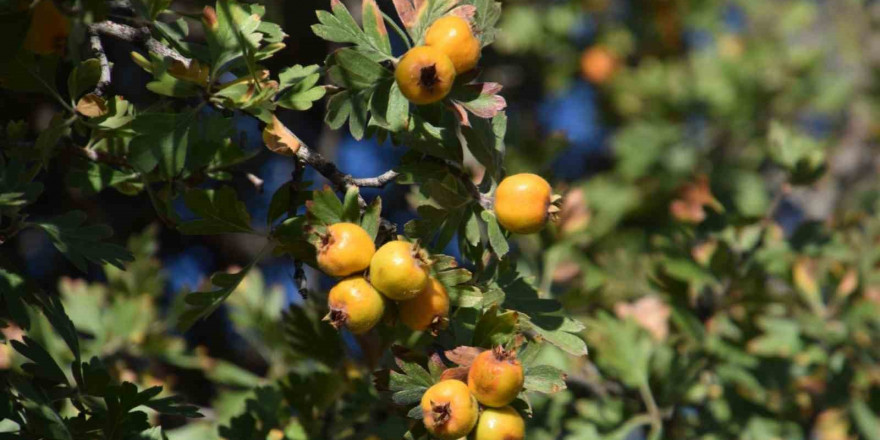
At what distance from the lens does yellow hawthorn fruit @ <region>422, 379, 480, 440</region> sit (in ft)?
3.67

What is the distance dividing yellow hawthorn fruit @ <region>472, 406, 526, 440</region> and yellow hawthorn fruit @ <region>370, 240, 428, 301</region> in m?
0.20

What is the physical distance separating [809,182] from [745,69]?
209 centimetres

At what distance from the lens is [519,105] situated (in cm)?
423

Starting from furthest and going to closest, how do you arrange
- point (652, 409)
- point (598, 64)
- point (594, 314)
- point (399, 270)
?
point (598, 64) < point (594, 314) < point (652, 409) < point (399, 270)

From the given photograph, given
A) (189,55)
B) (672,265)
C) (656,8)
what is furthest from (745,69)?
(189,55)

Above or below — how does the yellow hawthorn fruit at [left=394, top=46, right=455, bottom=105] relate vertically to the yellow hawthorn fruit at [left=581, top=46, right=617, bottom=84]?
above

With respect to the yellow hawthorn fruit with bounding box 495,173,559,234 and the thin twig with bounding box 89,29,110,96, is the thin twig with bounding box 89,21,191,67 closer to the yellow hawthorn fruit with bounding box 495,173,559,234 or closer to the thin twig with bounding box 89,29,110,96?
the thin twig with bounding box 89,29,110,96

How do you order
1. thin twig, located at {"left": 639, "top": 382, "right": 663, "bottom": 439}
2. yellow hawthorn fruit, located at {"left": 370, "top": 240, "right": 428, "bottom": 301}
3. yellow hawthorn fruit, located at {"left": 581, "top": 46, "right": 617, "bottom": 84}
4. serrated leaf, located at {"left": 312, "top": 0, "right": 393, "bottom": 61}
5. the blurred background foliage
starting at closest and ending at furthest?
1. yellow hawthorn fruit, located at {"left": 370, "top": 240, "right": 428, "bottom": 301}
2. serrated leaf, located at {"left": 312, "top": 0, "right": 393, "bottom": 61}
3. the blurred background foliage
4. thin twig, located at {"left": 639, "top": 382, "right": 663, "bottom": 439}
5. yellow hawthorn fruit, located at {"left": 581, "top": 46, "right": 617, "bottom": 84}

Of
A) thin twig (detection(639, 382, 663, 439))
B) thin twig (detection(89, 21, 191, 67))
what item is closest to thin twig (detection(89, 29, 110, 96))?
thin twig (detection(89, 21, 191, 67))

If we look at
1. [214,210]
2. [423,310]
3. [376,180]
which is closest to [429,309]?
[423,310]

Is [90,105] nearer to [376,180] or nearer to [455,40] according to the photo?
[376,180]

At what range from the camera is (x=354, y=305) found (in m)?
1.14

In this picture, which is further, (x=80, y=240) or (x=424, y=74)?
(x=80, y=240)

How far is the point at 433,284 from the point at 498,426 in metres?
0.22
